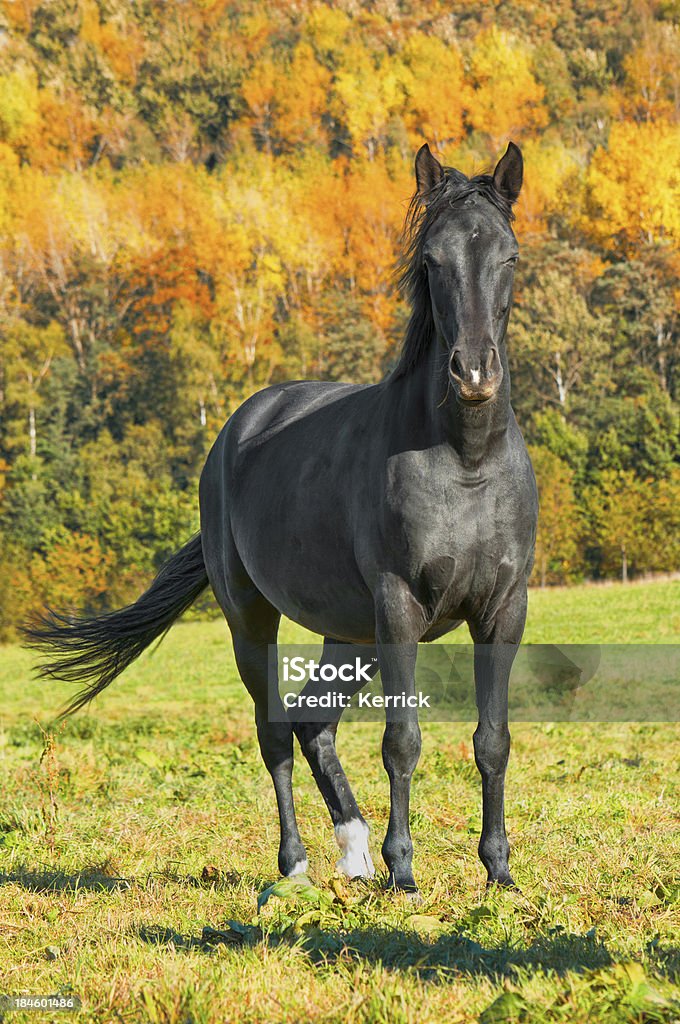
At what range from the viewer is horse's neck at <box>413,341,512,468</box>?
4.00 meters

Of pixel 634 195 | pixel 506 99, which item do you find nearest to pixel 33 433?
pixel 634 195

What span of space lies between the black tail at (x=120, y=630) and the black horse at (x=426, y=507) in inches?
47.8

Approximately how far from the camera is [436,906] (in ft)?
13.2

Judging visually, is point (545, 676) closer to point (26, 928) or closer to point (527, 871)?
point (527, 871)

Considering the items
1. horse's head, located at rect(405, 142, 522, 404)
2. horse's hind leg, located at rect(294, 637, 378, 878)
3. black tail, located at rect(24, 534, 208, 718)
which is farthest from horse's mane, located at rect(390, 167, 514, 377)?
black tail, located at rect(24, 534, 208, 718)

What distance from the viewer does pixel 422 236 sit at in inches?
158

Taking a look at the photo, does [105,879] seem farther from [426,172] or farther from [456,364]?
[426,172]

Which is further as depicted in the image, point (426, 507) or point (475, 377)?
point (426, 507)

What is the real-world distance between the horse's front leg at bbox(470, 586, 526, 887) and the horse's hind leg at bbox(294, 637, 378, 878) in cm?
68

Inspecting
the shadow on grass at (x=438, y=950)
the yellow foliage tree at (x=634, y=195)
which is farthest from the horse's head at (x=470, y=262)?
the yellow foliage tree at (x=634, y=195)

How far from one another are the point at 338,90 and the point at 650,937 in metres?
75.1

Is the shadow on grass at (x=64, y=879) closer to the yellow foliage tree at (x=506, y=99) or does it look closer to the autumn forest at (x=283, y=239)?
the autumn forest at (x=283, y=239)

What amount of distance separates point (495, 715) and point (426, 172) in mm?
2012

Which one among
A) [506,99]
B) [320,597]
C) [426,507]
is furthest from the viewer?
[506,99]
